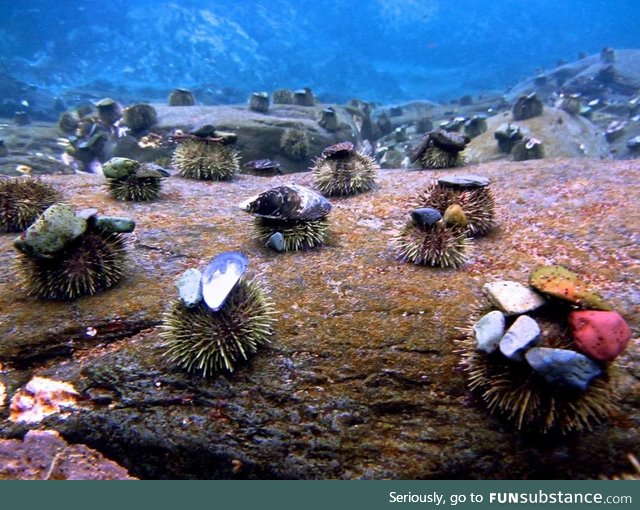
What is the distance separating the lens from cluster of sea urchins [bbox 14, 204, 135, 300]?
3.78m

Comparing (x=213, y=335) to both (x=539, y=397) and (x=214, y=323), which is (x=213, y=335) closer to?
(x=214, y=323)

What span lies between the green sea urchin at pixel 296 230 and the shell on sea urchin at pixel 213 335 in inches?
69.4

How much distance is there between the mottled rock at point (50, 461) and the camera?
2.89 metres

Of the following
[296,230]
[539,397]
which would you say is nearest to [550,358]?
[539,397]

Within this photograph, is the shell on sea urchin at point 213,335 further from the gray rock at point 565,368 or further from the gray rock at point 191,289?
the gray rock at point 565,368

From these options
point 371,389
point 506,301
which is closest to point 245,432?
point 371,389

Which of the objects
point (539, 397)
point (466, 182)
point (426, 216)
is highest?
point (466, 182)

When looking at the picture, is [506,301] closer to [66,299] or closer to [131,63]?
[66,299]

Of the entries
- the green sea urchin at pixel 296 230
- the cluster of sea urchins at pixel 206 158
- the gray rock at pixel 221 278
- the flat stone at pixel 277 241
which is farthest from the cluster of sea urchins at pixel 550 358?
the cluster of sea urchins at pixel 206 158

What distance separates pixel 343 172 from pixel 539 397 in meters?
5.41

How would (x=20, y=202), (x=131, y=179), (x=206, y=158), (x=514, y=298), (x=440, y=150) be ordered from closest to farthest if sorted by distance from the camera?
(x=514, y=298) < (x=20, y=202) < (x=131, y=179) < (x=206, y=158) < (x=440, y=150)

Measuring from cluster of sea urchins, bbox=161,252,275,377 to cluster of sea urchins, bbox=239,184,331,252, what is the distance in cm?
156

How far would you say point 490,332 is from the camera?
9.64ft
